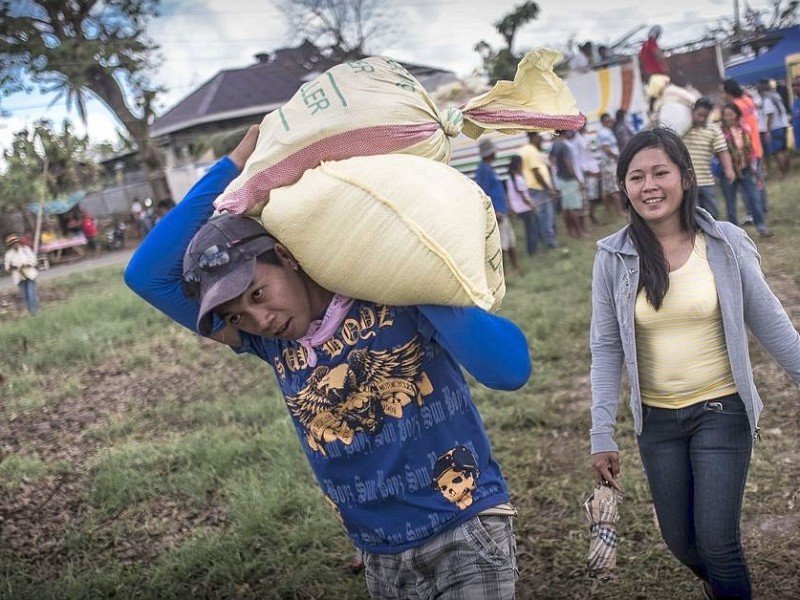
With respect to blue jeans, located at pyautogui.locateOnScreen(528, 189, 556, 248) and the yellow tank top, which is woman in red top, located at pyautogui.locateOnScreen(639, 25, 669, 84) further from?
the yellow tank top

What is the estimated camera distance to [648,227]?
216 centimetres

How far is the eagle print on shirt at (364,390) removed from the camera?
1555mm

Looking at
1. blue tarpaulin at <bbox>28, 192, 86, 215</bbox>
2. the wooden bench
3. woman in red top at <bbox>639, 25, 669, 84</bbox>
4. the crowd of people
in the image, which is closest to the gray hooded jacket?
the crowd of people

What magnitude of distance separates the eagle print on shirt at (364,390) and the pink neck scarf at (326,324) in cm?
5

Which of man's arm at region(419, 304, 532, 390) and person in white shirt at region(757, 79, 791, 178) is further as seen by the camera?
person in white shirt at region(757, 79, 791, 178)

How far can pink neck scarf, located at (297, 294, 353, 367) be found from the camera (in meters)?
1.55

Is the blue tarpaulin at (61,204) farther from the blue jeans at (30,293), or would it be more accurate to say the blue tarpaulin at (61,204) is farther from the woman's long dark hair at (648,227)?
the woman's long dark hair at (648,227)

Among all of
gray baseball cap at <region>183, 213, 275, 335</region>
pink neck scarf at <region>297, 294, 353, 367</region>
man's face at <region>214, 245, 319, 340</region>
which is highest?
gray baseball cap at <region>183, 213, 275, 335</region>

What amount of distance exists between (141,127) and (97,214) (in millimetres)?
6412

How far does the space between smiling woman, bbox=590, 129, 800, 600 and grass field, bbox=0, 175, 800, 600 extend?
0.77 metres

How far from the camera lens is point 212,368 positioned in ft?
22.6

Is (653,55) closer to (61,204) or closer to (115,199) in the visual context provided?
(61,204)

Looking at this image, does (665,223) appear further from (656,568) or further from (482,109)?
(656,568)

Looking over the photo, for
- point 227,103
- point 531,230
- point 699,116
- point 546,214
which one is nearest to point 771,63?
point 546,214
